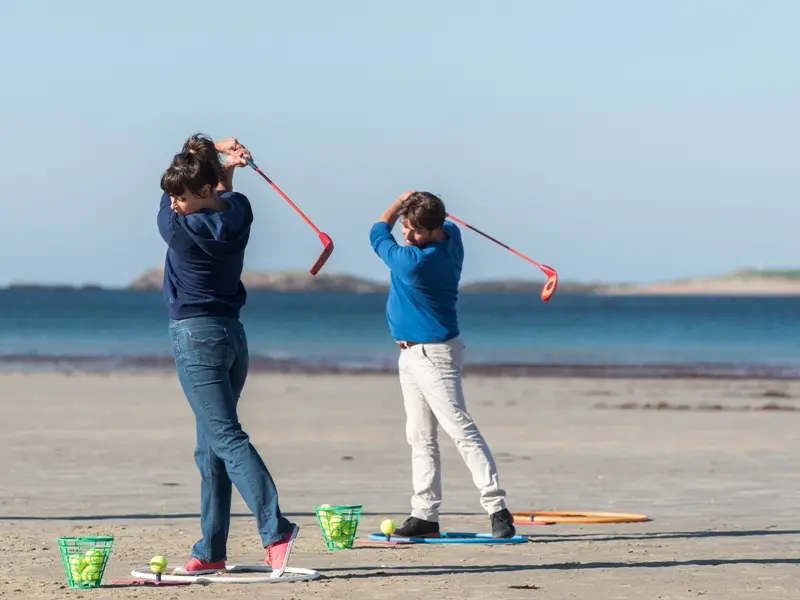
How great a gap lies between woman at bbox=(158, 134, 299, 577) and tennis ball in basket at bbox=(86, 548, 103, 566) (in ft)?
1.92

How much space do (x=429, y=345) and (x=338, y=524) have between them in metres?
0.99

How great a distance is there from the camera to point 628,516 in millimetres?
8195

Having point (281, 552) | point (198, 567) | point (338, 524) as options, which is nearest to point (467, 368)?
point (338, 524)

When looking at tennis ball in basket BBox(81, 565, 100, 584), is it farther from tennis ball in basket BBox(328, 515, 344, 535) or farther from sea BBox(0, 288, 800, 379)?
sea BBox(0, 288, 800, 379)

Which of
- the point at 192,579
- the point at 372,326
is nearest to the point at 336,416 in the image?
the point at 192,579

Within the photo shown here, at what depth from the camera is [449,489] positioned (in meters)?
9.73

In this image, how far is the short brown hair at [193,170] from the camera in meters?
6.02

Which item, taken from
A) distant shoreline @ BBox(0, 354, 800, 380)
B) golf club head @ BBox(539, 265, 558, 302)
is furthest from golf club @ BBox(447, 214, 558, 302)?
distant shoreline @ BBox(0, 354, 800, 380)

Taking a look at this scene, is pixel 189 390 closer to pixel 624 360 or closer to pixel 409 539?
pixel 409 539

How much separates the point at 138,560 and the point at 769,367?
26.0 m

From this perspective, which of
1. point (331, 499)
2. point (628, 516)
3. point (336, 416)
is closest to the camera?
point (628, 516)

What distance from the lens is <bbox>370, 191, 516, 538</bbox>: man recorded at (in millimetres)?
7344

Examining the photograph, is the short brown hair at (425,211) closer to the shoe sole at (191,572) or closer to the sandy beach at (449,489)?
the sandy beach at (449,489)

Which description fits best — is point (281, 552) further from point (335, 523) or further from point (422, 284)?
point (422, 284)
